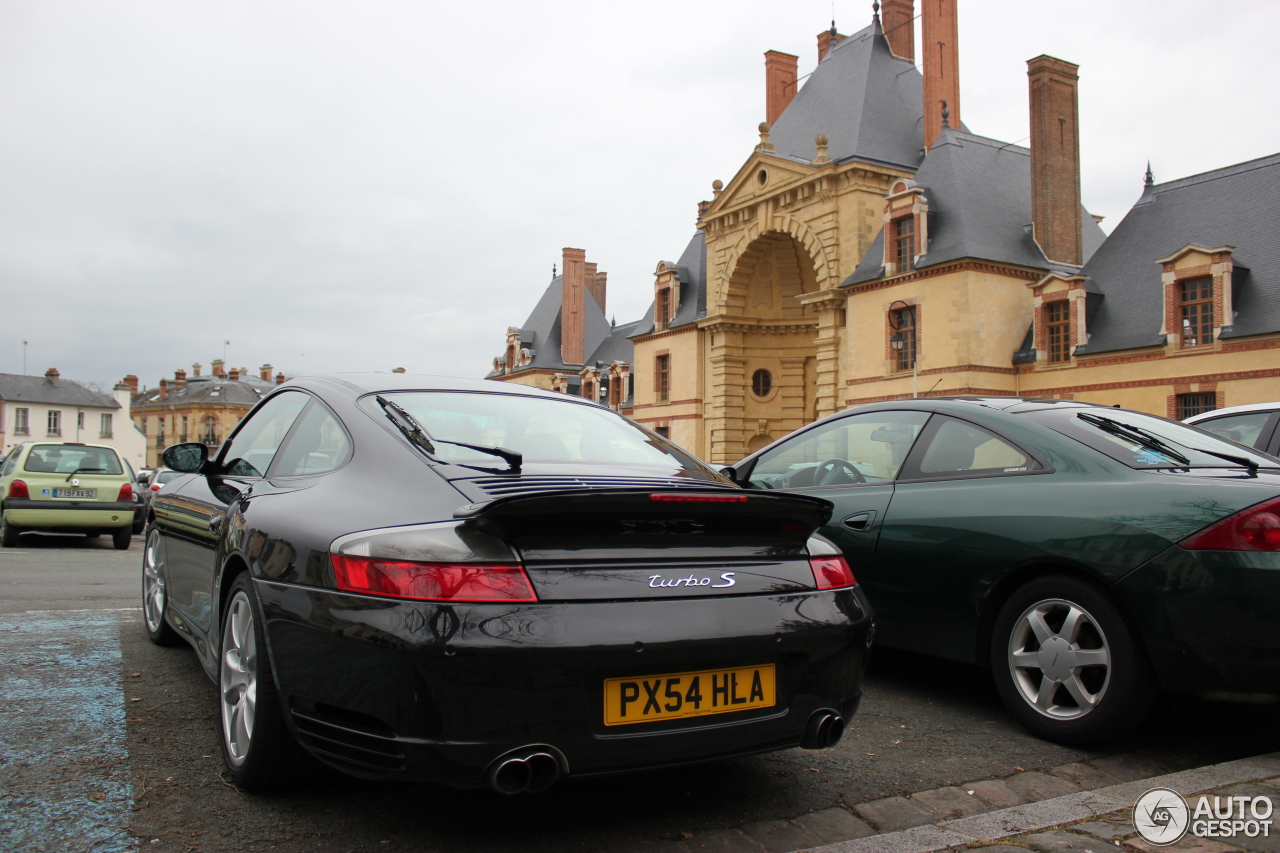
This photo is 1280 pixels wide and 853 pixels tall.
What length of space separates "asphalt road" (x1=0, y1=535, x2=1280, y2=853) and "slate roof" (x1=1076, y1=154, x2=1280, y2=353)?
27186mm

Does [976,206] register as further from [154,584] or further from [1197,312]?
[154,584]

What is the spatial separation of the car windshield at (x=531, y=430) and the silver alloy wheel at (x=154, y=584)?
8.15 feet

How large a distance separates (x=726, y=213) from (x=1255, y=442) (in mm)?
40413

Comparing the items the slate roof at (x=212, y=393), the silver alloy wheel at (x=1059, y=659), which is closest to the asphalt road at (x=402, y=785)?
the silver alloy wheel at (x=1059, y=659)

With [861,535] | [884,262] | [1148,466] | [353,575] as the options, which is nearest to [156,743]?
[353,575]

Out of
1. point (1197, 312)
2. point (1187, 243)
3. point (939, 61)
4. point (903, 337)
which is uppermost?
point (939, 61)

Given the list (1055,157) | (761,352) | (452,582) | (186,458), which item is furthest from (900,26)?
(452,582)

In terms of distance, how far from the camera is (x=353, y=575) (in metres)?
2.73

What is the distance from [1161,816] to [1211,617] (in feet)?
2.84

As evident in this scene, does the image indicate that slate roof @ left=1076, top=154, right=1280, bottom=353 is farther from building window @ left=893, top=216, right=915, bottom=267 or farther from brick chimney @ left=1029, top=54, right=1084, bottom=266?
building window @ left=893, top=216, right=915, bottom=267

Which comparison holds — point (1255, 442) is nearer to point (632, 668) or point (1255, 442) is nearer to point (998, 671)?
point (998, 671)

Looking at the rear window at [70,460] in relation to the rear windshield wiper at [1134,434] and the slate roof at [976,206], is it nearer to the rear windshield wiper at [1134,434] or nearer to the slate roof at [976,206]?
the rear windshield wiper at [1134,434]

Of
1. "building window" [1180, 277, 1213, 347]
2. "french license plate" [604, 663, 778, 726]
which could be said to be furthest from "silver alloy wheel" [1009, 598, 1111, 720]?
"building window" [1180, 277, 1213, 347]

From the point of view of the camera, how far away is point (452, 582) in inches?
102
